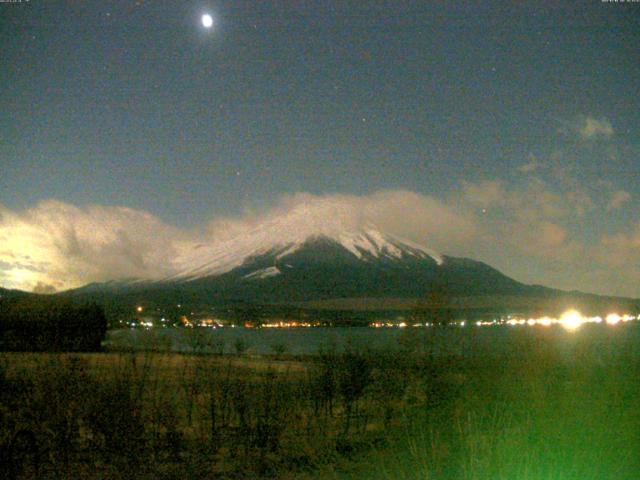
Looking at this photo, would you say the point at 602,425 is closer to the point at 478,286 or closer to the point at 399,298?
the point at 399,298

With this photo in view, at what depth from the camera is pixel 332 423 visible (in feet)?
36.2

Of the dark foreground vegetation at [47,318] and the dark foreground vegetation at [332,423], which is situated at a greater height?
the dark foreground vegetation at [47,318]

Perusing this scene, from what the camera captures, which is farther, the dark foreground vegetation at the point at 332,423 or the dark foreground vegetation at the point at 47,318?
the dark foreground vegetation at the point at 47,318

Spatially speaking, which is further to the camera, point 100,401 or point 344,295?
point 344,295

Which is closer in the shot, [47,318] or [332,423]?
[332,423]

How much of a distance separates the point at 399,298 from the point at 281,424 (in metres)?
119

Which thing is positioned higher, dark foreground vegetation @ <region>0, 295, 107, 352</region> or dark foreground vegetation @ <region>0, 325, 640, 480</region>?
dark foreground vegetation @ <region>0, 295, 107, 352</region>

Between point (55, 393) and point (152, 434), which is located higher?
point (55, 393)

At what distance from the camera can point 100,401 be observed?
7.92m

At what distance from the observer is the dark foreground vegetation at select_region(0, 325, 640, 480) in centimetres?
675

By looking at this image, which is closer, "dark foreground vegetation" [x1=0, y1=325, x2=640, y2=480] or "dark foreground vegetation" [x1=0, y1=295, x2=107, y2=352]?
"dark foreground vegetation" [x1=0, y1=325, x2=640, y2=480]

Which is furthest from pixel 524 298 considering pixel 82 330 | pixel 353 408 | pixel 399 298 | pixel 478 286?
pixel 353 408

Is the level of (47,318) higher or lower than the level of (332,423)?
higher

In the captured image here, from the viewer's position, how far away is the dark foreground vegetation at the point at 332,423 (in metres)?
6.75
